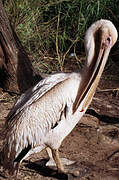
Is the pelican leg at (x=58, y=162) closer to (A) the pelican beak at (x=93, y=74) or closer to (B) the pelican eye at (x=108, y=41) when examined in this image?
(A) the pelican beak at (x=93, y=74)

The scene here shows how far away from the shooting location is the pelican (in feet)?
9.13

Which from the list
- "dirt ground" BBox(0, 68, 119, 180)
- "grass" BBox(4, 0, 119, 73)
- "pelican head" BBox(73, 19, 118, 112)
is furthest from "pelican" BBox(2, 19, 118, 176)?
"grass" BBox(4, 0, 119, 73)

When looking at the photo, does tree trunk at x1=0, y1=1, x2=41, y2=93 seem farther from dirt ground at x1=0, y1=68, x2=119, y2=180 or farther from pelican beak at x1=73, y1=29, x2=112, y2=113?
pelican beak at x1=73, y1=29, x2=112, y2=113

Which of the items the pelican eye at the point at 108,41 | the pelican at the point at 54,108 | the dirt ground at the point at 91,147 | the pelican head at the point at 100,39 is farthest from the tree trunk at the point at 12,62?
the pelican eye at the point at 108,41

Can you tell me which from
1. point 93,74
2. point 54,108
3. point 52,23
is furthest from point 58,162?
point 52,23

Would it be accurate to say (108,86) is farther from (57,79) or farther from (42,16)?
(57,79)

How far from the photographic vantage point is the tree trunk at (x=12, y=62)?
405cm

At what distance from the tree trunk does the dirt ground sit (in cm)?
20

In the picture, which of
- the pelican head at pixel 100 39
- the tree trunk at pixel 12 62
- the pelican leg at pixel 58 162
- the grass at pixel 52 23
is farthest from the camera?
the grass at pixel 52 23

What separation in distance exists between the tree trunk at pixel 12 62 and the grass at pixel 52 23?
60 cm

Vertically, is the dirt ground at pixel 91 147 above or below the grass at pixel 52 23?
below

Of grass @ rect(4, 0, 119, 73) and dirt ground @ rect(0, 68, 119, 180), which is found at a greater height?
grass @ rect(4, 0, 119, 73)

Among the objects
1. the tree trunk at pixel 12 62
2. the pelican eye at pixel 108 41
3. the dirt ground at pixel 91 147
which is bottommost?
the dirt ground at pixel 91 147

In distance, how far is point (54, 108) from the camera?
2814mm
